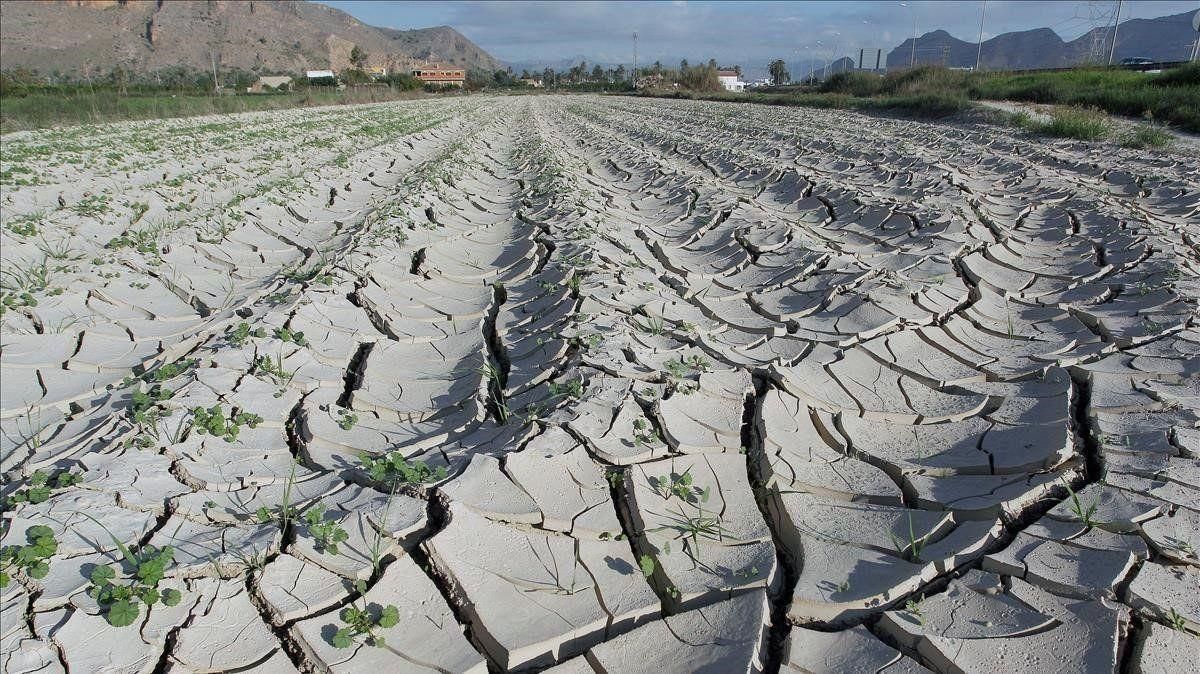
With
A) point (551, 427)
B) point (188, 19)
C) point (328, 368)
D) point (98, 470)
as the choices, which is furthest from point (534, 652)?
point (188, 19)

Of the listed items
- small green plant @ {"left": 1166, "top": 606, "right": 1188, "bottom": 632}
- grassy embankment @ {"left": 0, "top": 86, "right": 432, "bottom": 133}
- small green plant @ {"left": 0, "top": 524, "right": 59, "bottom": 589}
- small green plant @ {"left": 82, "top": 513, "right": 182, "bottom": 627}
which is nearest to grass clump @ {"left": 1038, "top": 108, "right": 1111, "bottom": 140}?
small green plant @ {"left": 1166, "top": 606, "right": 1188, "bottom": 632}

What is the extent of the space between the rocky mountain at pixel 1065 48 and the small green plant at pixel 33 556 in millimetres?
27753

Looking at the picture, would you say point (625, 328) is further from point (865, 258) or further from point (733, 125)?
point (733, 125)

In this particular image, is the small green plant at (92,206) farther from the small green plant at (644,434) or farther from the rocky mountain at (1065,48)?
the rocky mountain at (1065,48)

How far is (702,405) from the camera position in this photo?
243cm

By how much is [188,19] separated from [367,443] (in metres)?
112

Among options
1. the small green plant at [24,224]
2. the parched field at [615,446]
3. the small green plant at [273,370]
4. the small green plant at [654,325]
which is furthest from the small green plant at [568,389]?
the small green plant at [24,224]

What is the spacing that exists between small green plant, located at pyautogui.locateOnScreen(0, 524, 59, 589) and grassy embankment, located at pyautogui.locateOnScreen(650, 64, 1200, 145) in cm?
1076

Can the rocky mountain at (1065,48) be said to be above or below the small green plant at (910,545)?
above

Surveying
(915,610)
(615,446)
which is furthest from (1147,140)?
(915,610)

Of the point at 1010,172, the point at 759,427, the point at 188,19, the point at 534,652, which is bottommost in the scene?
the point at 534,652

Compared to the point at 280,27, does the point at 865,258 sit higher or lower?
lower

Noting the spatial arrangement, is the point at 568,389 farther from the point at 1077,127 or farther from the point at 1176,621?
the point at 1077,127

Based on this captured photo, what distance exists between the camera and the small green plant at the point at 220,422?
7.77ft
